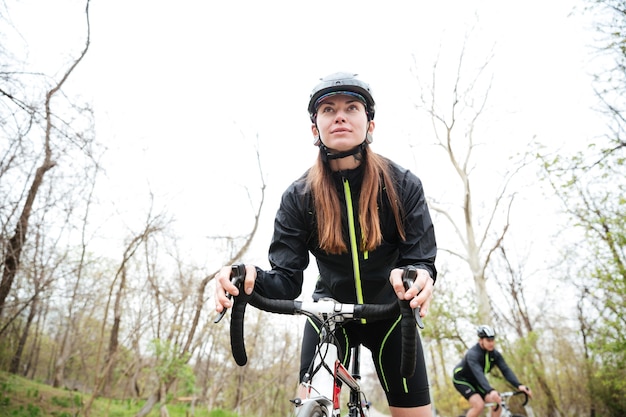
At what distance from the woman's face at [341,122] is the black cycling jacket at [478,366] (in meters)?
6.39

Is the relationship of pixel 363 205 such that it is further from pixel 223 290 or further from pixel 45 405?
pixel 45 405

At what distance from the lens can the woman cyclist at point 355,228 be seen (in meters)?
2.24

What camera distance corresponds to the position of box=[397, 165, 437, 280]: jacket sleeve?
205cm

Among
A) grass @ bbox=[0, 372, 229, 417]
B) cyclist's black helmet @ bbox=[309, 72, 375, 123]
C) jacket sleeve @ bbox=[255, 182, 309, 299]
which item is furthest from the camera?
grass @ bbox=[0, 372, 229, 417]

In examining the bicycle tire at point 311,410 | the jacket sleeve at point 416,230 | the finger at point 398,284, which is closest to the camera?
the bicycle tire at point 311,410

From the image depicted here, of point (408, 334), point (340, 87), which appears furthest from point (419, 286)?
point (340, 87)

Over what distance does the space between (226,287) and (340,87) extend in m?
1.37

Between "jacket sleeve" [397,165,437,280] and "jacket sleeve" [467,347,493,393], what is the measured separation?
6.01m

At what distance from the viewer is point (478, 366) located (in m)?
7.24

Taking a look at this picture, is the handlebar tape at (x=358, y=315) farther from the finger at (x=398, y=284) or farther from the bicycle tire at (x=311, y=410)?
the bicycle tire at (x=311, y=410)

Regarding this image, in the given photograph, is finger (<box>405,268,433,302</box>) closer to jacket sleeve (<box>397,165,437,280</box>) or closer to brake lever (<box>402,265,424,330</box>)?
brake lever (<box>402,265,424,330</box>)

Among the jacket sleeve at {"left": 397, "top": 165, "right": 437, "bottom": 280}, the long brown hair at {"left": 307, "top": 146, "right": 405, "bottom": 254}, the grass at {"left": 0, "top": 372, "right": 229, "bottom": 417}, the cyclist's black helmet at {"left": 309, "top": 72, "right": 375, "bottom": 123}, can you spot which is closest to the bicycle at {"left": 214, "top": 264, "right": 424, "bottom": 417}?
the jacket sleeve at {"left": 397, "top": 165, "right": 437, "bottom": 280}

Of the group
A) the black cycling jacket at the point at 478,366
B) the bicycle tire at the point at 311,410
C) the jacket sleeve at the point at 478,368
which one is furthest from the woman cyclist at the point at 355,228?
the black cycling jacket at the point at 478,366

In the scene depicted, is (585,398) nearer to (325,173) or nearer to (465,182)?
(465,182)
